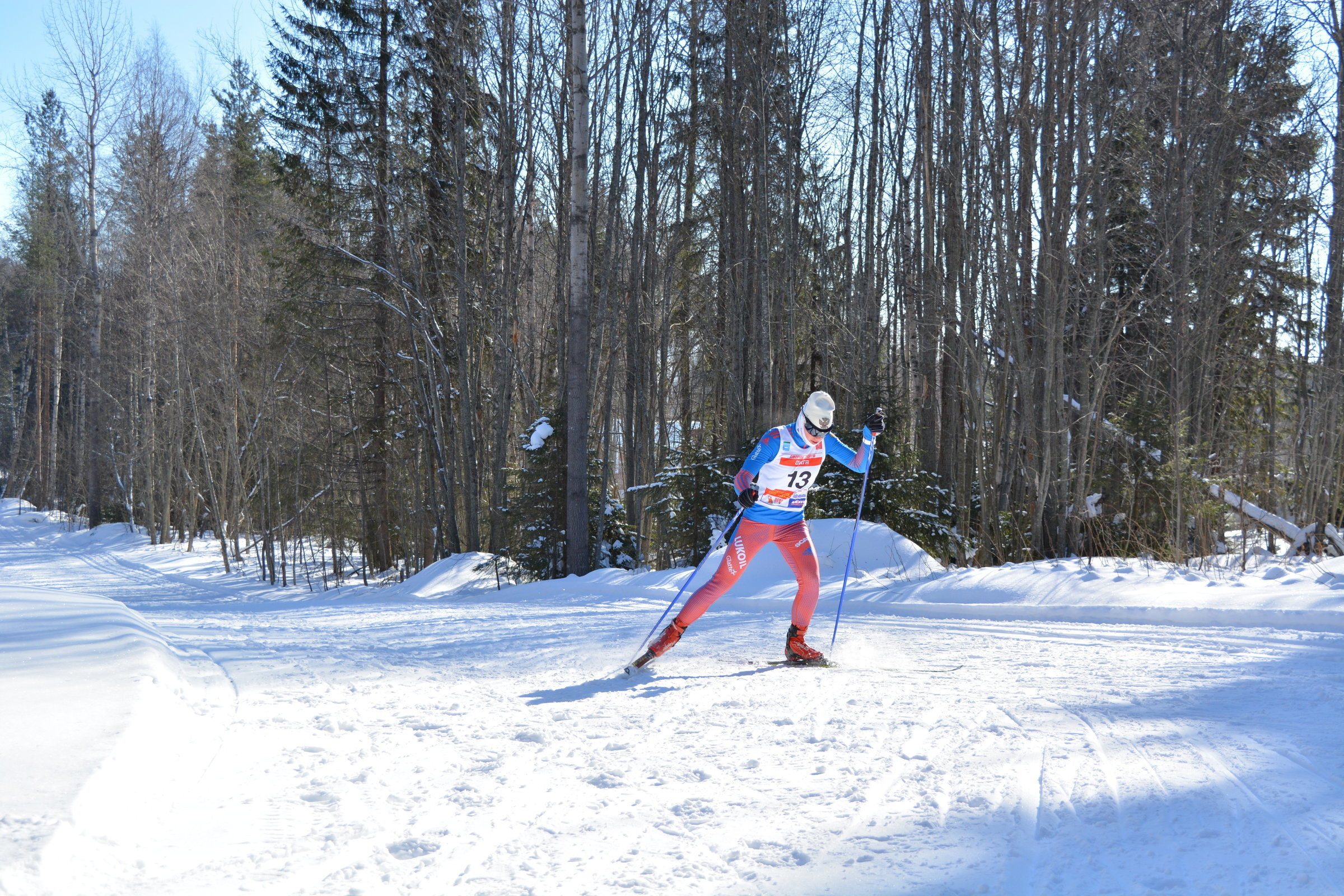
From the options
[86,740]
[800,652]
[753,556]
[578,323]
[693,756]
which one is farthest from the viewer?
[578,323]

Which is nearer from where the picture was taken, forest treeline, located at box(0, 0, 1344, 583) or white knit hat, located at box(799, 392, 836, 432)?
white knit hat, located at box(799, 392, 836, 432)

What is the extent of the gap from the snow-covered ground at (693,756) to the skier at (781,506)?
0.57m

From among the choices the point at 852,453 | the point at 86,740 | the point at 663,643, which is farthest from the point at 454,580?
the point at 86,740

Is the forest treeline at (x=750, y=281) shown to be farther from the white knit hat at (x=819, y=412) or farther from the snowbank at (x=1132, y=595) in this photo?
the white knit hat at (x=819, y=412)

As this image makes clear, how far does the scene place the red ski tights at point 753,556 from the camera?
6.49 meters

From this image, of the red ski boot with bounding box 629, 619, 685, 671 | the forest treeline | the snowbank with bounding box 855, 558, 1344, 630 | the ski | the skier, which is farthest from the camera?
the forest treeline

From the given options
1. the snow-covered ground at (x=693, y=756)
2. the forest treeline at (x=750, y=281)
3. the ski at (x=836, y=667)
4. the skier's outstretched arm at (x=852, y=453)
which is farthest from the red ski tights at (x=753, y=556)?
the forest treeline at (x=750, y=281)

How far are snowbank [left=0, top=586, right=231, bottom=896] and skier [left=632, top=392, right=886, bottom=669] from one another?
3296mm

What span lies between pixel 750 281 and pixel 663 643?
14.8 meters

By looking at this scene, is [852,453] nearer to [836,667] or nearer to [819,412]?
[819,412]

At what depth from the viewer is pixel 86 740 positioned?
12.2 feet

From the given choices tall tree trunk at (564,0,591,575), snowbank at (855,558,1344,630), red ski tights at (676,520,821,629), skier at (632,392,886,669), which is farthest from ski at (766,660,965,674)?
tall tree trunk at (564,0,591,575)

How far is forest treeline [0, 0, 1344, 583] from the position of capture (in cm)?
1378

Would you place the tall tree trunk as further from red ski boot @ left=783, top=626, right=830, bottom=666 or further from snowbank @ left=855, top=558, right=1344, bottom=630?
red ski boot @ left=783, top=626, right=830, bottom=666
